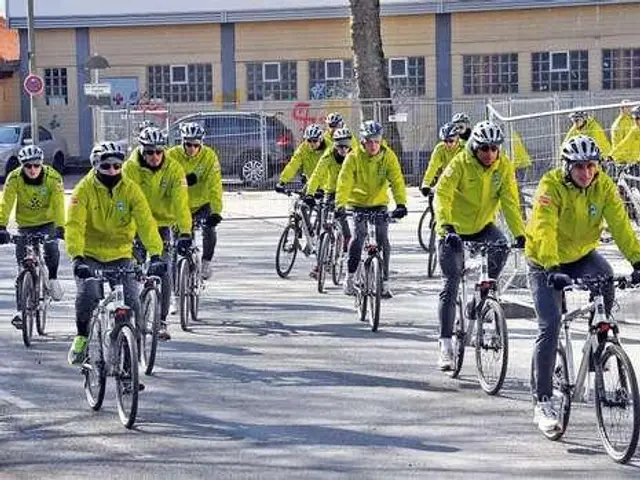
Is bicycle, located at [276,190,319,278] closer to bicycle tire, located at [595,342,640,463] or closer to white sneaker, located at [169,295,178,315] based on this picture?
white sneaker, located at [169,295,178,315]

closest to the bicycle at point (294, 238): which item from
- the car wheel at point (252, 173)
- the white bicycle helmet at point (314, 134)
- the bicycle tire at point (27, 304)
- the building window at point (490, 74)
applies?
the white bicycle helmet at point (314, 134)

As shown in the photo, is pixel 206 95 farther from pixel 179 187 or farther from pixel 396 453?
pixel 396 453

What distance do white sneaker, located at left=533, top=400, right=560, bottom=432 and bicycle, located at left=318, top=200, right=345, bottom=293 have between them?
7.35 metres

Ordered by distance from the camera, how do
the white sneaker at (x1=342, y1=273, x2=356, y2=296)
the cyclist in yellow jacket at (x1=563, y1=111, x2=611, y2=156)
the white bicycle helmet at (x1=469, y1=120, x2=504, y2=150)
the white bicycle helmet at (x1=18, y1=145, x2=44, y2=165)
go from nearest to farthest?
the white bicycle helmet at (x1=469, y1=120, x2=504, y2=150), the white bicycle helmet at (x1=18, y1=145, x2=44, y2=165), the white sneaker at (x1=342, y1=273, x2=356, y2=296), the cyclist in yellow jacket at (x1=563, y1=111, x2=611, y2=156)

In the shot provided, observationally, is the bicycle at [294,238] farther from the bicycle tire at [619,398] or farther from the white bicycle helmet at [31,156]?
the bicycle tire at [619,398]

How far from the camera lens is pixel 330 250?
16719 mm

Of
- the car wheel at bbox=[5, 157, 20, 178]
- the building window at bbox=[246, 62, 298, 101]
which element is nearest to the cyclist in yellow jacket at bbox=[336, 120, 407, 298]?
the car wheel at bbox=[5, 157, 20, 178]

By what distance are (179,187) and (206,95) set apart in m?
30.1

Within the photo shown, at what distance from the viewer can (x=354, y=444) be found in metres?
9.23

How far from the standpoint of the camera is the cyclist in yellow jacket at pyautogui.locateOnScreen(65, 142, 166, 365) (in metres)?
10.5

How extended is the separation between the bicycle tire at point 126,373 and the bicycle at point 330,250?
6.80 metres

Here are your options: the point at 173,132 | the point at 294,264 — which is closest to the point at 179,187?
the point at 294,264

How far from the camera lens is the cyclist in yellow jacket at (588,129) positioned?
17872mm

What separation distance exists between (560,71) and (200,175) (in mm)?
26807
